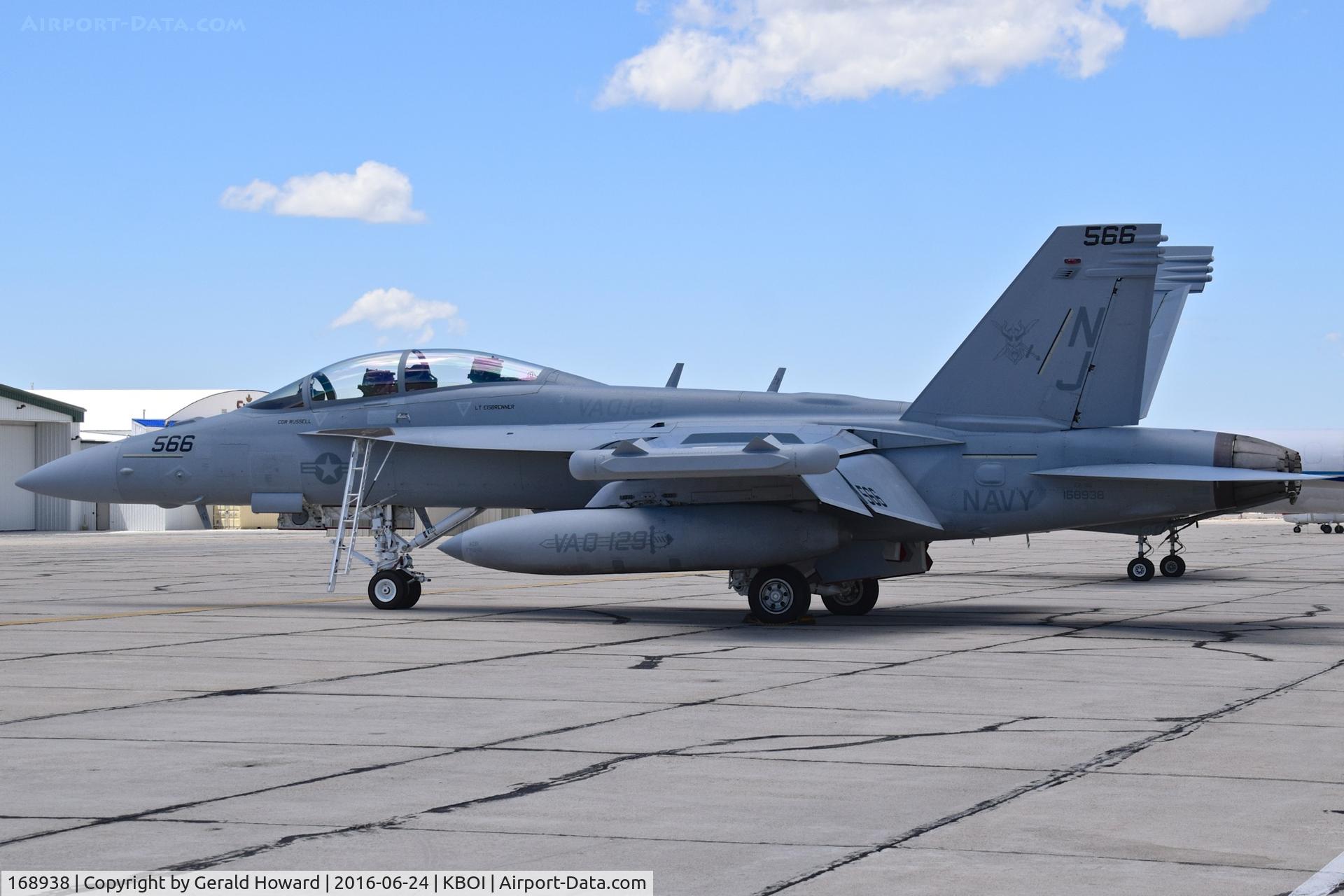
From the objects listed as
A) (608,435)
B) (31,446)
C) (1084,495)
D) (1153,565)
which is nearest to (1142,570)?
(1153,565)

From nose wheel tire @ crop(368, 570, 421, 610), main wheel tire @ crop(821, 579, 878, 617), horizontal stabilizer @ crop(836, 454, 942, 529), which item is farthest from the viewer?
nose wheel tire @ crop(368, 570, 421, 610)

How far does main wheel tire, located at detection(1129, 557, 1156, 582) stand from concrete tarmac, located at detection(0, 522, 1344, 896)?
290 inches

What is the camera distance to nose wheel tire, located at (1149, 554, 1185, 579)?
25.5 m

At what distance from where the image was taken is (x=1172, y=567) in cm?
2567

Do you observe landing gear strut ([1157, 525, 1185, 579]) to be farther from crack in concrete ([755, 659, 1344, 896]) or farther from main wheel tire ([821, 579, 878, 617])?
crack in concrete ([755, 659, 1344, 896])

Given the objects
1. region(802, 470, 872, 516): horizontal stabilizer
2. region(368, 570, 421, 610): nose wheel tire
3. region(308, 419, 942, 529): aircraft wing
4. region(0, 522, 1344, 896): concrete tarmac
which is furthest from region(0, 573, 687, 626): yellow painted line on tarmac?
region(802, 470, 872, 516): horizontal stabilizer

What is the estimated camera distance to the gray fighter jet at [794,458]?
14.9m

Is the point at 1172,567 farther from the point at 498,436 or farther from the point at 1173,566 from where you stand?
the point at 498,436

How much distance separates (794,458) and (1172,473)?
381cm

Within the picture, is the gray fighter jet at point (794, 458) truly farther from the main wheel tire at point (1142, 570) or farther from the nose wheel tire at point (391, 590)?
the main wheel tire at point (1142, 570)

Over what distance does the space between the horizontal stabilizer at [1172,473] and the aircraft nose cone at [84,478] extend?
1126 cm

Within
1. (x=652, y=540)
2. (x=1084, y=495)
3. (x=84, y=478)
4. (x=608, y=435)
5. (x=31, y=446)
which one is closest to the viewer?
(x=652, y=540)

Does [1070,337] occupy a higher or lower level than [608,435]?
higher

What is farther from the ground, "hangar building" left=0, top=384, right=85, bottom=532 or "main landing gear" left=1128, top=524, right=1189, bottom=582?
"hangar building" left=0, top=384, right=85, bottom=532
